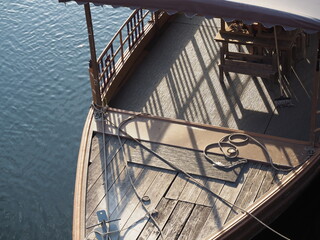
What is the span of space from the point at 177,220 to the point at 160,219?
0.26m

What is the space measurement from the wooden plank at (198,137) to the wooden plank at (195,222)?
4.36 feet

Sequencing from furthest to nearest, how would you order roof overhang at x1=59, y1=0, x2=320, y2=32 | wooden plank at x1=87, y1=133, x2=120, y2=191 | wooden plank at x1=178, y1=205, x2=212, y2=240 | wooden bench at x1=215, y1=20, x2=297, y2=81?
1. wooden bench at x1=215, y1=20, x2=297, y2=81
2. wooden plank at x1=87, y1=133, x2=120, y2=191
3. wooden plank at x1=178, y1=205, x2=212, y2=240
4. roof overhang at x1=59, y1=0, x2=320, y2=32

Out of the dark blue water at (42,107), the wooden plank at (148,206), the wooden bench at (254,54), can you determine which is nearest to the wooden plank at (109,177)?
the wooden plank at (148,206)

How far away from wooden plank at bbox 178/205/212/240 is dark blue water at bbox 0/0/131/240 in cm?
377

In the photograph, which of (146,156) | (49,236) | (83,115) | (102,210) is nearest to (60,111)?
(83,115)

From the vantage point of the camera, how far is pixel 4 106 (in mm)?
17297

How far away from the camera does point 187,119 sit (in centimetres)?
1260

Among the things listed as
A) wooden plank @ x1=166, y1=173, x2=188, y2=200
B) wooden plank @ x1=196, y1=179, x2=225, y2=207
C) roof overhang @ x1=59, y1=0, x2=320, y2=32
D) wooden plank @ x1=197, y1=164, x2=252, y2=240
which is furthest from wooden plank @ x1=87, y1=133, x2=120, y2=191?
roof overhang @ x1=59, y1=0, x2=320, y2=32

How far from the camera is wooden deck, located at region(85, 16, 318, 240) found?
1009cm

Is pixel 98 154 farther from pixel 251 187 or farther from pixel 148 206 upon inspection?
pixel 251 187

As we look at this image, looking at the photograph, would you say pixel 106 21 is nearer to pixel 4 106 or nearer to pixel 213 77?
pixel 4 106

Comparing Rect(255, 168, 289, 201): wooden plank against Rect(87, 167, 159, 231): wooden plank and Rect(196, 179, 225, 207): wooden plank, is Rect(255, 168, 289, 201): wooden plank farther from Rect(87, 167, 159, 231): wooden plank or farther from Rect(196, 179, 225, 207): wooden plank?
Rect(87, 167, 159, 231): wooden plank

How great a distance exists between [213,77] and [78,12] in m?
8.90

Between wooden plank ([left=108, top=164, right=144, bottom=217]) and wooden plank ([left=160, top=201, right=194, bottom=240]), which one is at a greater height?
wooden plank ([left=108, top=164, right=144, bottom=217])
